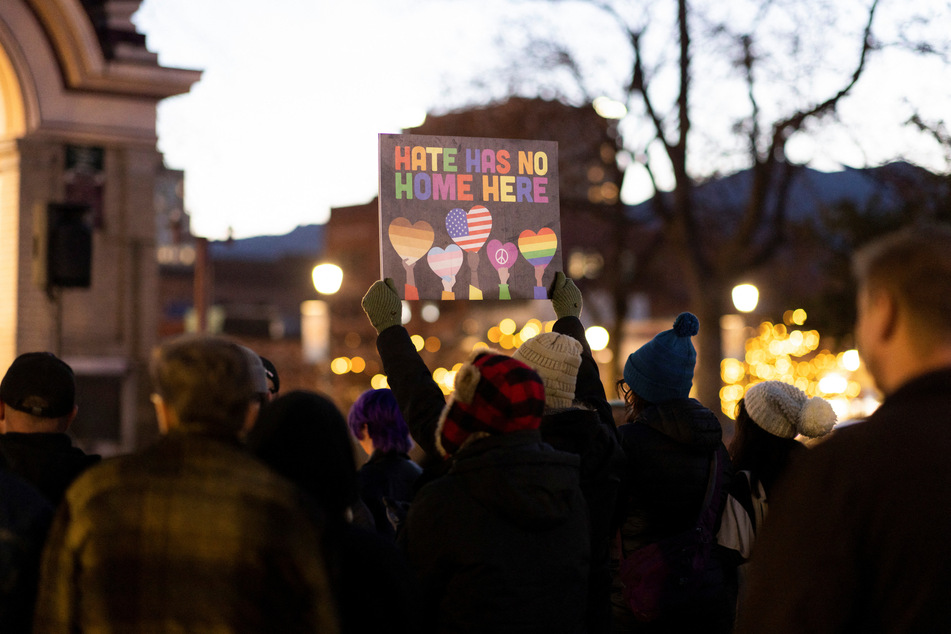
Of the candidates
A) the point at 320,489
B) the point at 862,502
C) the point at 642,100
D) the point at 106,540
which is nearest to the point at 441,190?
the point at 320,489

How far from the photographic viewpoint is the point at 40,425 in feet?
10.8

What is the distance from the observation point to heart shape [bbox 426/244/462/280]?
14.3 feet

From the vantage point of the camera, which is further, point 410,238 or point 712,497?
point 410,238

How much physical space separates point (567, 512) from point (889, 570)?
1.20 meters

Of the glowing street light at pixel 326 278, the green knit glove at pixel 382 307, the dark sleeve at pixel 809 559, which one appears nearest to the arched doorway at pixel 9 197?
the glowing street light at pixel 326 278

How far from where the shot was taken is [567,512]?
9.68 ft

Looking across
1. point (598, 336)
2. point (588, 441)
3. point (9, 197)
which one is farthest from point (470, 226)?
point (598, 336)

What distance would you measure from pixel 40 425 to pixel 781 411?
2940 millimetres

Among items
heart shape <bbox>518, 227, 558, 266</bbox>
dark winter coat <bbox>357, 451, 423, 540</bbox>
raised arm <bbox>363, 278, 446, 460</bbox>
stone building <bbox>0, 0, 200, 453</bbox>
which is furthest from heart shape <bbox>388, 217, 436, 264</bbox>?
stone building <bbox>0, 0, 200, 453</bbox>

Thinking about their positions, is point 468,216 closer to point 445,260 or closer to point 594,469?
point 445,260

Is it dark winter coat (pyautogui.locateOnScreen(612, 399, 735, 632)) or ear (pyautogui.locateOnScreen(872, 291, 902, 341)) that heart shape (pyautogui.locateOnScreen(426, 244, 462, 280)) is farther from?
ear (pyautogui.locateOnScreen(872, 291, 902, 341))

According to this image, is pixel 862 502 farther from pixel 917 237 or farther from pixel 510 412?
pixel 510 412

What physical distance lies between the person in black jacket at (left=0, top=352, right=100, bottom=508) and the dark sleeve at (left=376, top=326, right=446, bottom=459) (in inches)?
41.7

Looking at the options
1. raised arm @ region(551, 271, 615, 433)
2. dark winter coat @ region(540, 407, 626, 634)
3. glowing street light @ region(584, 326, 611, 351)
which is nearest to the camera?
dark winter coat @ region(540, 407, 626, 634)
